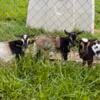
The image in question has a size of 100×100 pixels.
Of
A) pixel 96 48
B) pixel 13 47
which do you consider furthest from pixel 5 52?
pixel 96 48

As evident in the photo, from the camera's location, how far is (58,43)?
883 cm

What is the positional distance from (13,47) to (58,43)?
0.86 m

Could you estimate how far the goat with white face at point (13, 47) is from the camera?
27.1 feet

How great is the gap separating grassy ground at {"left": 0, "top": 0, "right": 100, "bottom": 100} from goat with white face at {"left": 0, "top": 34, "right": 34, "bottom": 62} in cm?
114

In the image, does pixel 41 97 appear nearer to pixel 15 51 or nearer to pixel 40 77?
pixel 40 77

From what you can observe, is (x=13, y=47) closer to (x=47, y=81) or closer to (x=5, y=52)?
(x=5, y=52)

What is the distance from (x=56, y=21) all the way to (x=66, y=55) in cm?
181

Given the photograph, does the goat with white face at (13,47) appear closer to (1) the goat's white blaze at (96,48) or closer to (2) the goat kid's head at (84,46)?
(2) the goat kid's head at (84,46)

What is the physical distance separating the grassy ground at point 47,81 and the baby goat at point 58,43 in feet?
4.67

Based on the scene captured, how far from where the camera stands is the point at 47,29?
10188 mm

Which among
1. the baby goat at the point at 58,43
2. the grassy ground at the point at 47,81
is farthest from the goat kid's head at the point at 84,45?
the grassy ground at the point at 47,81

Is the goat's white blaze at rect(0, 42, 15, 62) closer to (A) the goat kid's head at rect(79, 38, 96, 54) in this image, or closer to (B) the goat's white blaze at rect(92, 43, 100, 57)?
(A) the goat kid's head at rect(79, 38, 96, 54)

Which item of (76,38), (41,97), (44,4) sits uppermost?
(44,4)

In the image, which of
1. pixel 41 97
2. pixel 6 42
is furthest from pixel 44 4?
pixel 41 97
